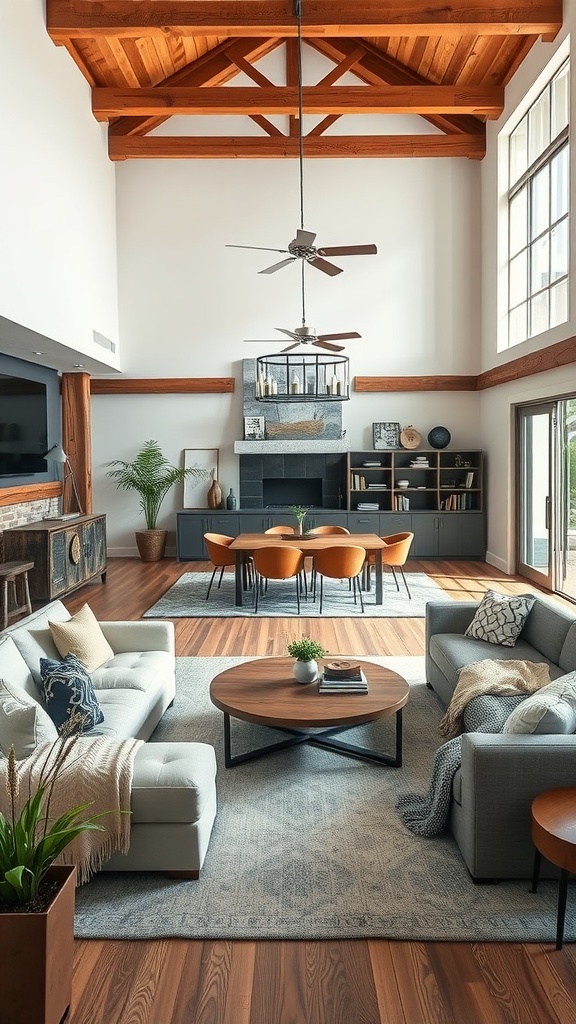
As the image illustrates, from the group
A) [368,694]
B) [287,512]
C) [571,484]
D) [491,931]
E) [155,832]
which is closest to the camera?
[491,931]

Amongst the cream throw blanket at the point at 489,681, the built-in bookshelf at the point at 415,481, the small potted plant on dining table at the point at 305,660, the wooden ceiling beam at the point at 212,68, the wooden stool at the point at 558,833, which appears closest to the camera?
the wooden stool at the point at 558,833

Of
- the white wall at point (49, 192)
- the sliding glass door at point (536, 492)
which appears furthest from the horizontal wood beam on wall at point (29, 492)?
the sliding glass door at point (536, 492)

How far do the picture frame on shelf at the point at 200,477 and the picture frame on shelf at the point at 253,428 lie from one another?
59cm

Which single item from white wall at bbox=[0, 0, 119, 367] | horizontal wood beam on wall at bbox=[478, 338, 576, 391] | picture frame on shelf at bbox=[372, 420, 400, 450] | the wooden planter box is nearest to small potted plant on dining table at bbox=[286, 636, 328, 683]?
the wooden planter box

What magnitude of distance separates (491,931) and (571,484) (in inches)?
238

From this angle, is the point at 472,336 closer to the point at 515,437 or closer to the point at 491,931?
the point at 515,437

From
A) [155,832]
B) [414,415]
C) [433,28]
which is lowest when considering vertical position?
[155,832]

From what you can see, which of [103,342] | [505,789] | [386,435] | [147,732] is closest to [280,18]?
[103,342]

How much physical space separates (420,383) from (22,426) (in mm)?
5666

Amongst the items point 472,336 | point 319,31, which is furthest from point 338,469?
point 319,31

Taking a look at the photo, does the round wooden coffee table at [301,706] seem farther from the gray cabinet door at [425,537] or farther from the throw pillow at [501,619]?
the gray cabinet door at [425,537]

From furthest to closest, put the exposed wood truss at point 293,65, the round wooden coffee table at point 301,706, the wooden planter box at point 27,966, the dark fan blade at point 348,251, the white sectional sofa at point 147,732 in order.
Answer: the exposed wood truss at point 293,65 → the dark fan blade at point 348,251 → the round wooden coffee table at point 301,706 → the white sectional sofa at point 147,732 → the wooden planter box at point 27,966

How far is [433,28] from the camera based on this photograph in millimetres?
7941

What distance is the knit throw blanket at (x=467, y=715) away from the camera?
3.22 metres
